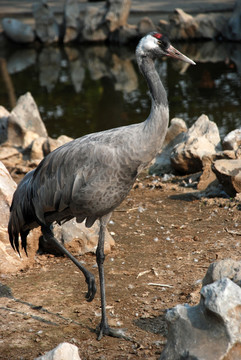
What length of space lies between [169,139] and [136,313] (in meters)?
3.63

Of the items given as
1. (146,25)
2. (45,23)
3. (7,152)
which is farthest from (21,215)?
Result: (45,23)

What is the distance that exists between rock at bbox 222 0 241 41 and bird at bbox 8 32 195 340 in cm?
1280

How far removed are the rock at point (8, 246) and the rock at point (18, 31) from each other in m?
13.4

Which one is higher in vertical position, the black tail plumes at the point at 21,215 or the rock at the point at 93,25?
the black tail plumes at the point at 21,215

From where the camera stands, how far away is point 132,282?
14.9 ft

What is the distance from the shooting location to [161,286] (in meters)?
4.42

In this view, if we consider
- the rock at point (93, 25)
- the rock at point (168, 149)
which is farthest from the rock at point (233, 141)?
the rock at point (93, 25)

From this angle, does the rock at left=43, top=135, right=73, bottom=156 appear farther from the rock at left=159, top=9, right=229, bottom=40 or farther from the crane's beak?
the rock at left=159, top=9, right=229, bottom=40

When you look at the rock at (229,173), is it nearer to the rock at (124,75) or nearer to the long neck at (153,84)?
the long neck at (153,84)

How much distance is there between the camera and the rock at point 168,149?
22.7 feet

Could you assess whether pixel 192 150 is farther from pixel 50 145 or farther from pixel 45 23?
pixel 45 23

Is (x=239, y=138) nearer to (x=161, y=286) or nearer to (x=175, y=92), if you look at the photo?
(x=161, y=286)

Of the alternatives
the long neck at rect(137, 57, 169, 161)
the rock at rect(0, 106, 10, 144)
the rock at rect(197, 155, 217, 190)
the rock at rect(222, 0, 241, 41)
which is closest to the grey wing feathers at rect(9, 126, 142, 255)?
the long neck at rect(137, 57, 169, 161)

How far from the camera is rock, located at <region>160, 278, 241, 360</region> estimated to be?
2.96m
